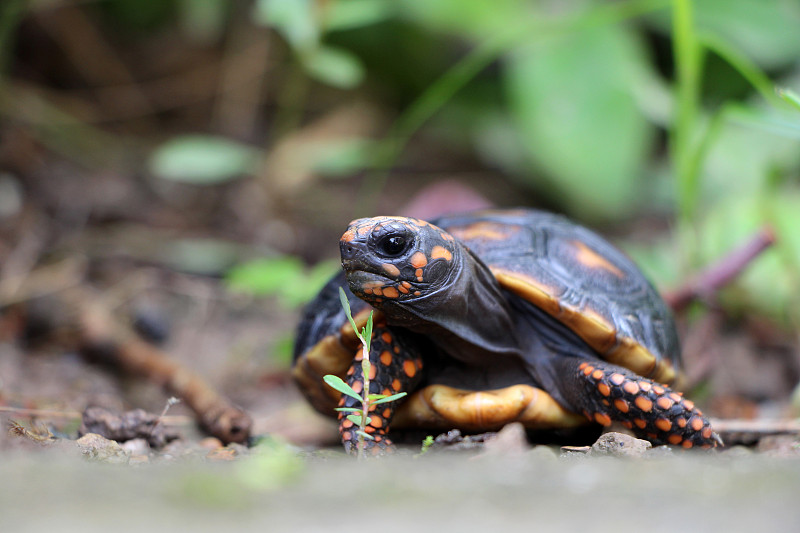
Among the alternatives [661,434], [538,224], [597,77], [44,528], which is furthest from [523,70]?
[44,528]

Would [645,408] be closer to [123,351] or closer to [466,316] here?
[466,316]

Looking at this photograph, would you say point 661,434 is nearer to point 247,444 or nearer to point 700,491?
point 700,491

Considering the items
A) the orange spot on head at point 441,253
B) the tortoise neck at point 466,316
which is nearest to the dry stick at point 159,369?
the tortoise neck at point 466,316

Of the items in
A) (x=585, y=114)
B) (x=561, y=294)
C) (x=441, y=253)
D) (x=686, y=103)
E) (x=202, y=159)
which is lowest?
(x=561, y=294)

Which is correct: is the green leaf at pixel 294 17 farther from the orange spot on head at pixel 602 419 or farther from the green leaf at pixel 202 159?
the orange spot on head at pixel 602 419

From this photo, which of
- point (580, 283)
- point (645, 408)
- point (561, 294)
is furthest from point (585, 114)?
point (645, 408)

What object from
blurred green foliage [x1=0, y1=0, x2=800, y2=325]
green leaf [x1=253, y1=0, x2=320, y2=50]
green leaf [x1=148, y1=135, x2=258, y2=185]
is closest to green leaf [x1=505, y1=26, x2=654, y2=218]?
blurred green foliage [x1=0, y1=0, x2=800, y2=325]
